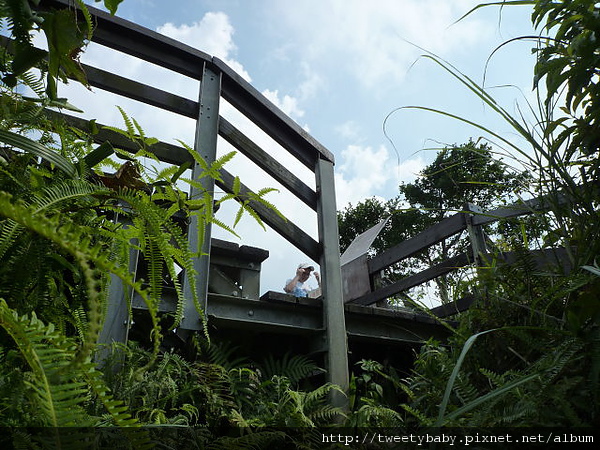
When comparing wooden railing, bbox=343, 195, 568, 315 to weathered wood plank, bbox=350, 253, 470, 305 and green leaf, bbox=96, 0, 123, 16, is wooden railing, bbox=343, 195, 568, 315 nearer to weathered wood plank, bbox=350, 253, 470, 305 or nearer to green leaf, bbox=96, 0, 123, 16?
weathered wood plank, bbox=350, 253, 470, 305

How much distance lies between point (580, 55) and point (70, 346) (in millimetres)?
1043

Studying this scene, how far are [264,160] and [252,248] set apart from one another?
0.58 m

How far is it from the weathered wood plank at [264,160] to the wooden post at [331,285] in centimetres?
11

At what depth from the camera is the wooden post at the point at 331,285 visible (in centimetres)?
246

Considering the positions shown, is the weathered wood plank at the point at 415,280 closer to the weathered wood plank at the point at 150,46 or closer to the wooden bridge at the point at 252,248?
the wooden bridge at the point at 252,248

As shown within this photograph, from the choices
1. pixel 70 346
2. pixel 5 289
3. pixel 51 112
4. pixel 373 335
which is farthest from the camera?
pixel 373 335

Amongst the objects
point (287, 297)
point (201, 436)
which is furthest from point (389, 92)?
point (287, 297)

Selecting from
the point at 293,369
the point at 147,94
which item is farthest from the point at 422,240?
the point at 147,94

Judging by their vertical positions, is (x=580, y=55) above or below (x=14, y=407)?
above

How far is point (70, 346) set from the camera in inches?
20.1

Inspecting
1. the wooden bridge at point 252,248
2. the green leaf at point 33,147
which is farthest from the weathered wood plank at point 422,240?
the green leaf at point 33,147

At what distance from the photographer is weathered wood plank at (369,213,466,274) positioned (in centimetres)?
394

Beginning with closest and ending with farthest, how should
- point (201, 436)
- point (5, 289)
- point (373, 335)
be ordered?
A: point (5, 289)
point (201, 436)
point (373, 335)

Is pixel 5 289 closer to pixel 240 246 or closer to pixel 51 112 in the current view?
pixel 51 112
